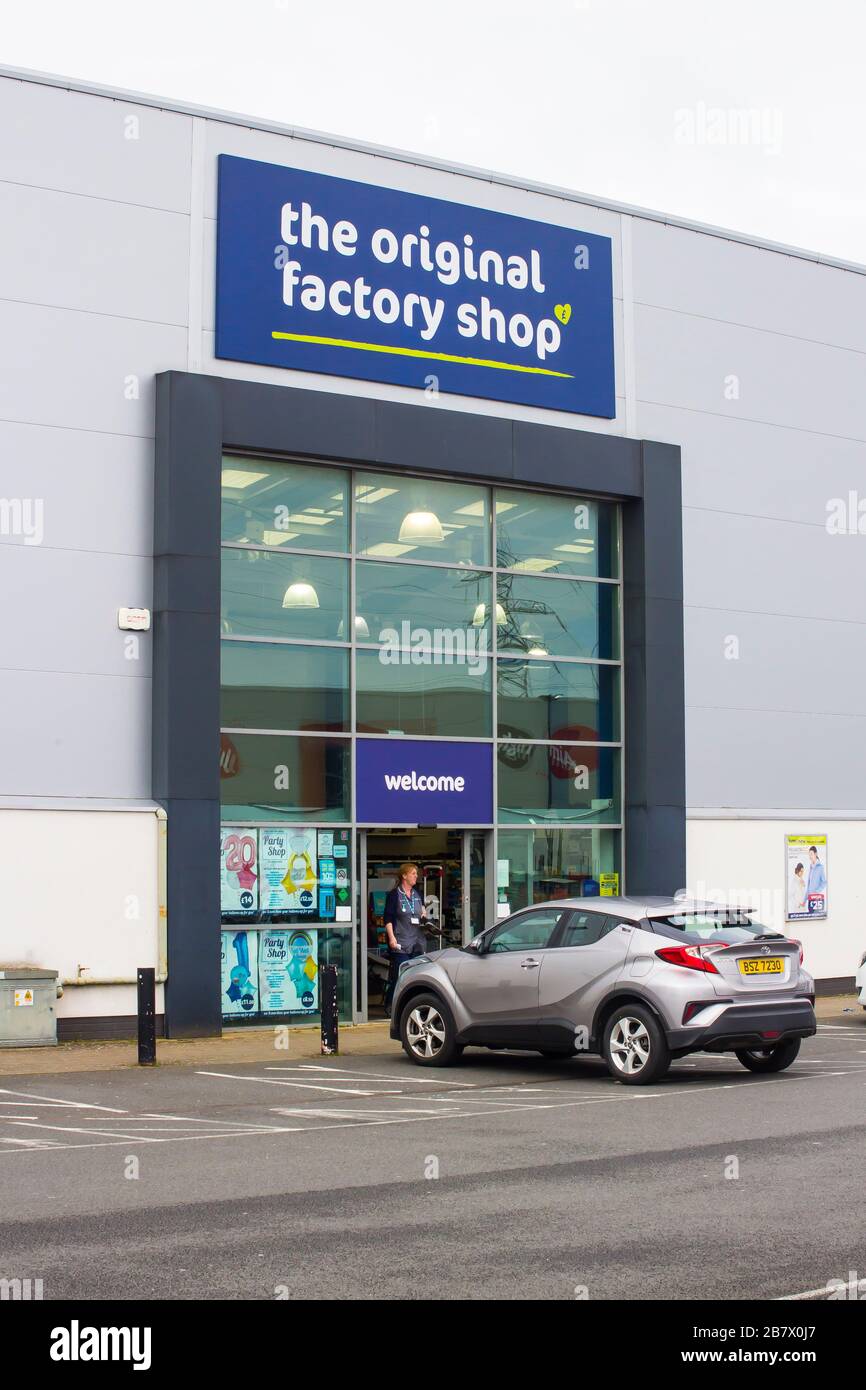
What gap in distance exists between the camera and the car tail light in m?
12.7

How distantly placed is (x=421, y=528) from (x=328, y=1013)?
6.73 m

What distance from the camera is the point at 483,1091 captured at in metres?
12.9

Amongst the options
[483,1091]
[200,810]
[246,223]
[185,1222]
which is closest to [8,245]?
[246,223]

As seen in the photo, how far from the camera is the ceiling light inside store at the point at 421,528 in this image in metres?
19.8

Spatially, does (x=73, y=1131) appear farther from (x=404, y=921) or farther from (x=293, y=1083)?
(x=404, y=921)

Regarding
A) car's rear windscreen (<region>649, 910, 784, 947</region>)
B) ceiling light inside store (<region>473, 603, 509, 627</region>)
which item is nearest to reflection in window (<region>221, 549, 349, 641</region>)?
ceiling light inside store (<region>473, 603, 509, 627</region>)

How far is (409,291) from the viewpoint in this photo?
65.4 ft

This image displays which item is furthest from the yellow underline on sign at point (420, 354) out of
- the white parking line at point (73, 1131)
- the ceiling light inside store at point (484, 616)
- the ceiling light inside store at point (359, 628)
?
the white parking line at point (73, 1131)

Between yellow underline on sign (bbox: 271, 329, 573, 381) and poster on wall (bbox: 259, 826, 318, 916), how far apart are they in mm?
5710

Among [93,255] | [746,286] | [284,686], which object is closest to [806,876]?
[746,286]

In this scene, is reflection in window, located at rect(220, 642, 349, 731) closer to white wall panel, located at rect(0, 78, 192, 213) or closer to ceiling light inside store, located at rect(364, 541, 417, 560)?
ceiling light inside store, located at rect(364, 541, 417, 560)

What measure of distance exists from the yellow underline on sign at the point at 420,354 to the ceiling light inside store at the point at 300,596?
2864 millimetres

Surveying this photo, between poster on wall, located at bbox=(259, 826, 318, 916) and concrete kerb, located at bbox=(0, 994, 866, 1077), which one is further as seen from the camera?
poster on wall, located at bbox=(259, 826, 318, 916)

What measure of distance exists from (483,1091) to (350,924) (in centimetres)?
617
